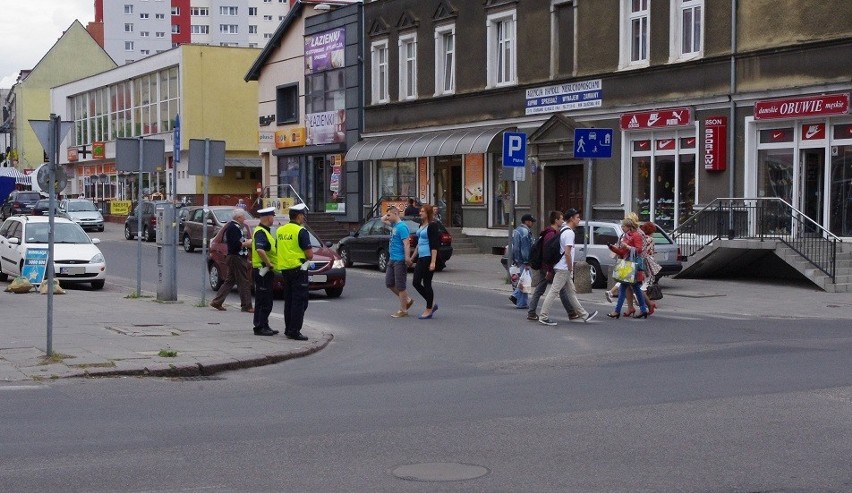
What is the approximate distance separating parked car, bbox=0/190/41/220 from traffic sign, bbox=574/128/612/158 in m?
41.3

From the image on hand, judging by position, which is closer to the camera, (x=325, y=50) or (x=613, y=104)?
(x=613, y=104)

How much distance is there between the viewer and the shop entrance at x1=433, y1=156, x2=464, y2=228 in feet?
117

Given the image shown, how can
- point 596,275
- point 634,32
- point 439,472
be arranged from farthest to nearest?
point 634,32 < point 596,275 < point 439,472

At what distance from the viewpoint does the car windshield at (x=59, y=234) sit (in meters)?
23.7

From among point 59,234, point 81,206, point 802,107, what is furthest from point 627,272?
point 81,206

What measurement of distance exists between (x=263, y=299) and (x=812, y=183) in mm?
14305

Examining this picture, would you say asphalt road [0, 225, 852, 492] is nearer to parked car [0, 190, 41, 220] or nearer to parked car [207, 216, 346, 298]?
parked car [207, 216, 346, 298]

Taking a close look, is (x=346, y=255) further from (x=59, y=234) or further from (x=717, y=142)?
(x=717, y=142)

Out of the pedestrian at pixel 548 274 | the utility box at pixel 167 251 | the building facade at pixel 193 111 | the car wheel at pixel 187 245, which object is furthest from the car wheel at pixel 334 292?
the building facade at pixel 193 111

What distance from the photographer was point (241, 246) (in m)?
18.3

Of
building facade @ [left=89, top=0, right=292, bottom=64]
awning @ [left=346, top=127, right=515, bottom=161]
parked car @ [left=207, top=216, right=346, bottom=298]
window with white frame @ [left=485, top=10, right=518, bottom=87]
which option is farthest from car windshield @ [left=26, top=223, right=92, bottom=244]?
building facade @ [left=89, top=0, right=292, bottom=64]

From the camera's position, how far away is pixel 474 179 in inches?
1362

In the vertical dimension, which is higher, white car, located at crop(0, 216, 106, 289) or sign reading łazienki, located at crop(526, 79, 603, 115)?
sign reading łazienki, located at crop(526, 79, 603, 115)

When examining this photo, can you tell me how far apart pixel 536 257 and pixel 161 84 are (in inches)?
1787
